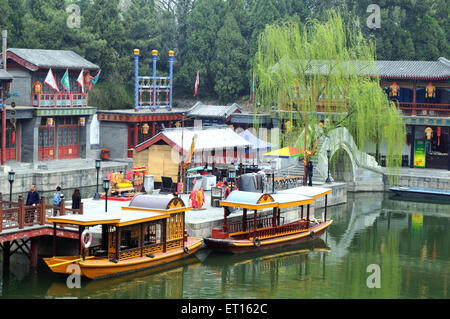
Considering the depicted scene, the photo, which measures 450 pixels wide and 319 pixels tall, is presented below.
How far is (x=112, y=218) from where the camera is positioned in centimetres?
2491

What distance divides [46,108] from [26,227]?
67.7 ft

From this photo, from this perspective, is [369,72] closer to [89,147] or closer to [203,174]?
[203,174]

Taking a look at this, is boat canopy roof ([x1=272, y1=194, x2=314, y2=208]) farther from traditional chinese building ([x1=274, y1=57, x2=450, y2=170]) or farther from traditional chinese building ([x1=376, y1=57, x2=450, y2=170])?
traditional chinese building ([x1=376, y1=57, x2=450, y2=170])

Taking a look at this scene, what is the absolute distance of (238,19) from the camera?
210ft

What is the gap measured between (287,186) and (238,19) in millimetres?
28032

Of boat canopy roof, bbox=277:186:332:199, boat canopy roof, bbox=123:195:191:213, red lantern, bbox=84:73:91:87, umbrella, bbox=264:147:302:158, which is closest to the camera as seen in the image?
boat canopy roof, bbox=123:195:191:213

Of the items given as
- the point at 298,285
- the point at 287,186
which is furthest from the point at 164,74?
the point at 298,285

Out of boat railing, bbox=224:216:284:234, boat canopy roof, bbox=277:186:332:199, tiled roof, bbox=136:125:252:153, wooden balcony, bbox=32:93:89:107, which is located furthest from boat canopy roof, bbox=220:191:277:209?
wooden balcony, bbox=32:93:89:107

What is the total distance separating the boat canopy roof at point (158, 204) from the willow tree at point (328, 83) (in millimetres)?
15281

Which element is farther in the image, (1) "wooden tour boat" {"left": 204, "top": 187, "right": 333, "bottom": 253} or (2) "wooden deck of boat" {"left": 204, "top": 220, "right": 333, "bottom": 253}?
(1) "wooden tour boat" {"left": 204, "top": 187, "right": 333, "bottom": 253}

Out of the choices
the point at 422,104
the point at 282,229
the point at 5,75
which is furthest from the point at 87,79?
the point at 282,229

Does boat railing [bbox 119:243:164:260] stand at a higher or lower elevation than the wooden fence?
lower

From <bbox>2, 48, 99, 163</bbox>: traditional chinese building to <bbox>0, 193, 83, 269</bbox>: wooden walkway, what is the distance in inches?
654

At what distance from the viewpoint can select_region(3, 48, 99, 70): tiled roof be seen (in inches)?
1791
